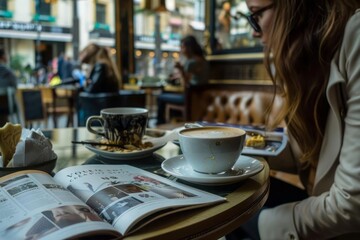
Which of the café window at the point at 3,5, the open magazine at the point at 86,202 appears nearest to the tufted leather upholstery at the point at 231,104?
the open magazine at the point at 86,202

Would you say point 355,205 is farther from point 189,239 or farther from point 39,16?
point 39,16

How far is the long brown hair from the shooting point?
0.90 m

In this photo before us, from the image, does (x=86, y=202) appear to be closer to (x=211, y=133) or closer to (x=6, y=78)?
(x=211, y=133)

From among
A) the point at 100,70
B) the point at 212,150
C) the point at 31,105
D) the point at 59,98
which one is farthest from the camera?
the point at 59,98

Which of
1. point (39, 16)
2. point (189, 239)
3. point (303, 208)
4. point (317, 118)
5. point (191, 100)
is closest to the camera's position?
point (189, 239)

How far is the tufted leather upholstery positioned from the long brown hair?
1428mm

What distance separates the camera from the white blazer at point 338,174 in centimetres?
75

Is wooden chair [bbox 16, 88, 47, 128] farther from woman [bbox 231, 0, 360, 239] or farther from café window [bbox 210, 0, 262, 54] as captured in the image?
woman [bbox 231, 0, 360, 239]

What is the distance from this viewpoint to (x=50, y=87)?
217 inches

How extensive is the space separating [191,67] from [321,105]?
3.17 meters

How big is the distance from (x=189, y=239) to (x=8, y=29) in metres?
7.61

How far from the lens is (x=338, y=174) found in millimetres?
786

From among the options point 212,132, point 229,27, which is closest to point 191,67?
point 229,27

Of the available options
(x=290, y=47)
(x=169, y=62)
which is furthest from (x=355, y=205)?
(x=169, y=62)
